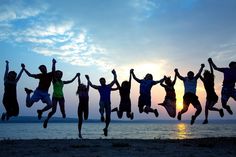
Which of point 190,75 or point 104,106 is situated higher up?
point 190,75

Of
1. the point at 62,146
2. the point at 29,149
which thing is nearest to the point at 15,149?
the point at 29,149

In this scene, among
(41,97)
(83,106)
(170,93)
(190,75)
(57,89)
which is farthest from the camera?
(170,93)

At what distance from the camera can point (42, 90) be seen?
1853 centimetres

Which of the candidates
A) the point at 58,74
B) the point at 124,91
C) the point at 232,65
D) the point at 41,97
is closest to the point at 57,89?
the point at 58,74

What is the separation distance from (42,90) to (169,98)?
6834 millimetres

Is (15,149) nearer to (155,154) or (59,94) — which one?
(59,94)

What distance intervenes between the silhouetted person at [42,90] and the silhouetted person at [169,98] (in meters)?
6.08

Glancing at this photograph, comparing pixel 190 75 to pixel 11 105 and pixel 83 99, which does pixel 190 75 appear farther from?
pixel 11 105

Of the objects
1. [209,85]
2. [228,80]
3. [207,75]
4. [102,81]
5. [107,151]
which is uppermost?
[207,75]

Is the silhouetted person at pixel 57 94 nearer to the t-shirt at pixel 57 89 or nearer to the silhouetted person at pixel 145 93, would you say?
the t-shirt at pixel 57 89

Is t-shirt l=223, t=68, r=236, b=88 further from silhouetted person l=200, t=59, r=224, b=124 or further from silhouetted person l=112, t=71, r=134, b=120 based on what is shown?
silhouetted person l=112, t=71, r=134, b=120

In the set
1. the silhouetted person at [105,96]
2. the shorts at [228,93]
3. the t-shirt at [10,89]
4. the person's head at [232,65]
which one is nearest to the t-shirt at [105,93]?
the silhouetted person at [105,96]

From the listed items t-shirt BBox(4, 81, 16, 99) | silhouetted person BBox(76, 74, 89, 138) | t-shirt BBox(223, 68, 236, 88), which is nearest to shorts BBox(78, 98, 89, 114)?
silhouetted person BBox(76, 74, 89, 138)

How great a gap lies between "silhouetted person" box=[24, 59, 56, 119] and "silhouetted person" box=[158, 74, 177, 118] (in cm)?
608
